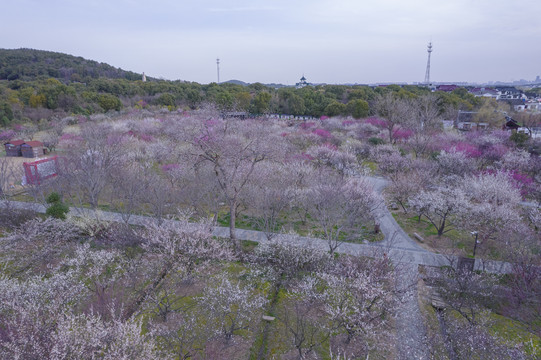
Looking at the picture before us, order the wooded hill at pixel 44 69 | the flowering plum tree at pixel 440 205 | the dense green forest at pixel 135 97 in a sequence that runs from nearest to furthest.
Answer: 1. the flowering plum tree at pixel 440 205
2. the dense green forest at pixel 135 97
3. the wooded hill at pixel 44 69

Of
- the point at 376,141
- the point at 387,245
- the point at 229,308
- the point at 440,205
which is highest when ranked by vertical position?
the point at 376,141

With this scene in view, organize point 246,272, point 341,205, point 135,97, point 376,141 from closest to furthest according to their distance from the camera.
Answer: point 246,272, point 341,205, point 376,141, point 135,97

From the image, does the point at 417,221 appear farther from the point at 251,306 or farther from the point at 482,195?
the point at 251,306

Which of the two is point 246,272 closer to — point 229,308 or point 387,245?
point 229,308

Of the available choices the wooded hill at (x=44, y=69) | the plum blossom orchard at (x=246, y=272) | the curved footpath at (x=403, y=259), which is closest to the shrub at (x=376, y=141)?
the plum blossom orchard at (x=246, y=272)

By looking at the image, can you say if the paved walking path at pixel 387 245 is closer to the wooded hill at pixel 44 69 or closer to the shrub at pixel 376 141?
the shrub at pixel 376 141

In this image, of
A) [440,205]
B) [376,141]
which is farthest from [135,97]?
[440,205]

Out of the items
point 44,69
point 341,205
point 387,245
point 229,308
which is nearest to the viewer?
point 229,308

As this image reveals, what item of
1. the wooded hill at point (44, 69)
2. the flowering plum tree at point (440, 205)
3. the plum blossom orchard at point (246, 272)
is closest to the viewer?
the plum blossom orchard at point (246, 272)
